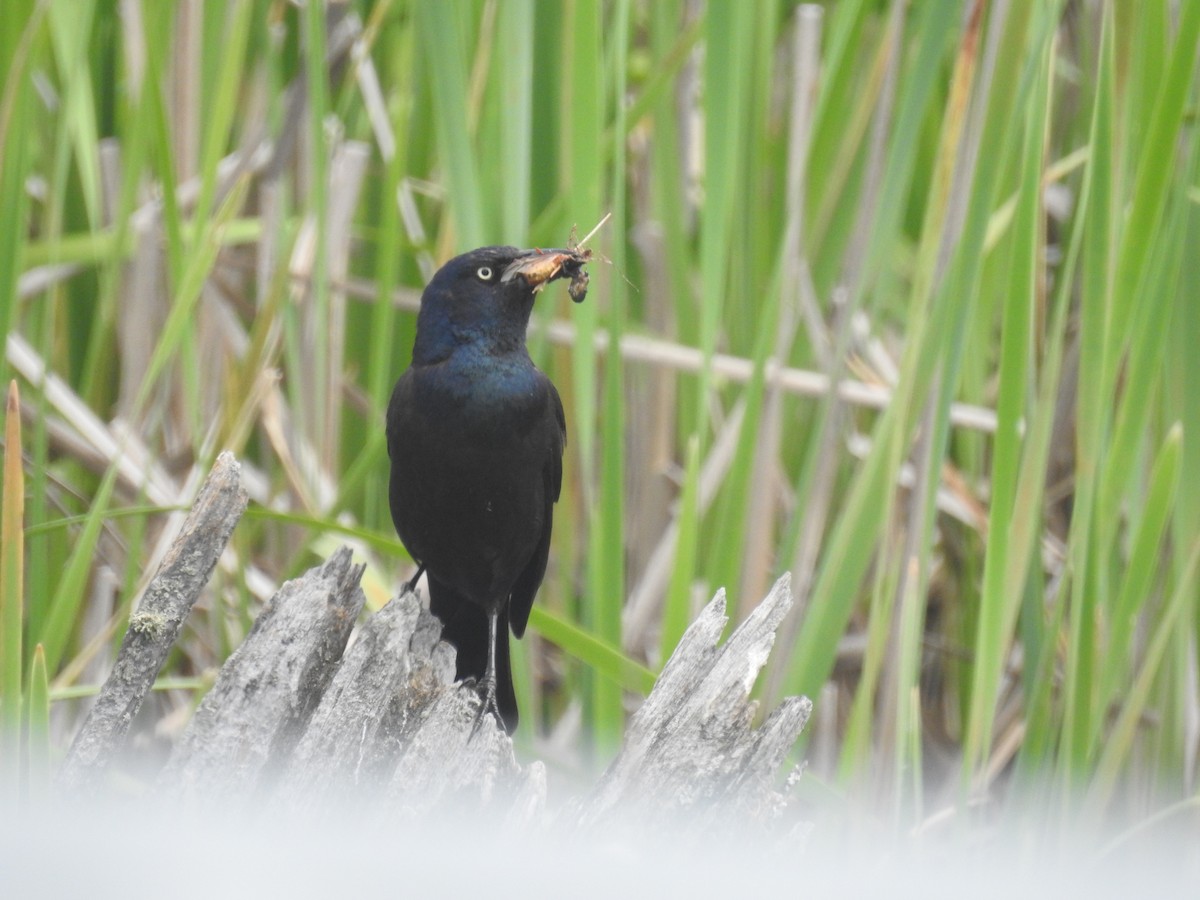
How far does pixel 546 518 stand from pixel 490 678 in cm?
28

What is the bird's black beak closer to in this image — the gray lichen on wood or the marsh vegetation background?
the marsh vegetation background

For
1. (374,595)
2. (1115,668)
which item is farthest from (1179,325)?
(374,595)

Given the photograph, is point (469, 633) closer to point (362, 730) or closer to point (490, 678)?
point (490, 678)

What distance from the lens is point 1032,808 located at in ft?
6.30

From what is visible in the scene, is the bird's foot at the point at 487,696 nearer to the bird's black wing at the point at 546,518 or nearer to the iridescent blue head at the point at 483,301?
the bird's black wing at the point at 546,518

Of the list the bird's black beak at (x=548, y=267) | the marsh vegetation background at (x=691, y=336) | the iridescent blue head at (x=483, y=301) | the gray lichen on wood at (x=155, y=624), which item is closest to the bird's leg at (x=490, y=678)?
the marsh vegetation background at (x=691, y=336)

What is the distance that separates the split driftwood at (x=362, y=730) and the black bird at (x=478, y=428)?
58cm

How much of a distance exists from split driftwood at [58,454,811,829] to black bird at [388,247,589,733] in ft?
1.89

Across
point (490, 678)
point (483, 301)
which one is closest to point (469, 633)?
point (490, 678)

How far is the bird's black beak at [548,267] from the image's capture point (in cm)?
192

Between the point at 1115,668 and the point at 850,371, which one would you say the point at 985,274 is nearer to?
the point at 850,371

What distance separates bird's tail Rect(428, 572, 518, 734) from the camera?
218 centimetres

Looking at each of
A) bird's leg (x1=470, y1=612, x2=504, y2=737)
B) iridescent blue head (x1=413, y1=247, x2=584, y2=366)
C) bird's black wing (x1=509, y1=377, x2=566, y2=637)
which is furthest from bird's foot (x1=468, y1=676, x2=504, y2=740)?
iridescent blue head (x1=413, y1=247, x2=584, y2=366)

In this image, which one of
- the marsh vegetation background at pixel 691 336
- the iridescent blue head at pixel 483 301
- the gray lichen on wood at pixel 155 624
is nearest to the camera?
the gray lichen on wood at pixel 155 624
